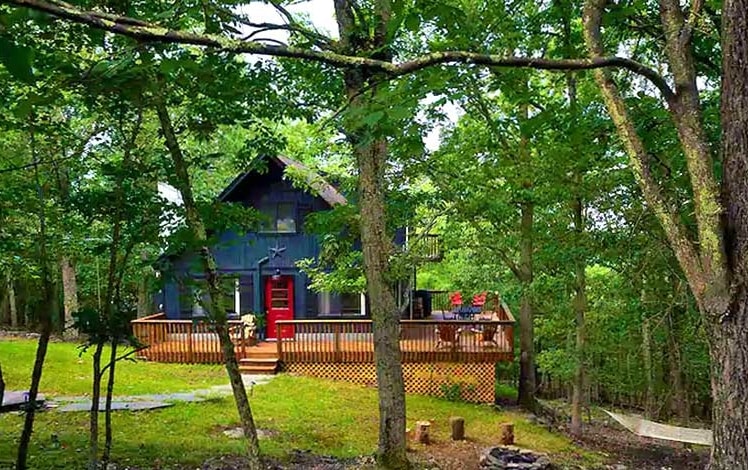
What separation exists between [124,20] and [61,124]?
433cm

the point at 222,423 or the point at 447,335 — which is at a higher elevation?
the point at 447,335

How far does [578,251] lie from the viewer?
27.5 feet

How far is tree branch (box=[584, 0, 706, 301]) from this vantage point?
8.52 feet

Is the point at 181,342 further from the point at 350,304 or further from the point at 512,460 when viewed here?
the point at 512,460

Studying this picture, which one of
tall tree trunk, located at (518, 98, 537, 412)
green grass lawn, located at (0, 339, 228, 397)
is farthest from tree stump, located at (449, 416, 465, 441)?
green grass lawn, located at (0, 339, 228, 397)

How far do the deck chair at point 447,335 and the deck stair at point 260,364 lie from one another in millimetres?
3844

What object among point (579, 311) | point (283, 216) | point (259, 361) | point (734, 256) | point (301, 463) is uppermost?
point (283, 216)

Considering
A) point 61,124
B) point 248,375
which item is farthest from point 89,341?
point 248,375

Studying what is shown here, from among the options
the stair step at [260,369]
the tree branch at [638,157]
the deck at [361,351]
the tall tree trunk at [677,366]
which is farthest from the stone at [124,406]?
the tree branch at [638,157]

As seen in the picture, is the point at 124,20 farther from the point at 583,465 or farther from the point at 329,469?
the point at 583,465

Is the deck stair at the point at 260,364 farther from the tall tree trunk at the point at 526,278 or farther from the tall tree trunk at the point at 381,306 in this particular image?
the tall tree trunk at the point at 381,306

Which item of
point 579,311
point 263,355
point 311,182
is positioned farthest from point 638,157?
point 263,355

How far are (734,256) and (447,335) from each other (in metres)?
11.5

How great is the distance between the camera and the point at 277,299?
16.4m
